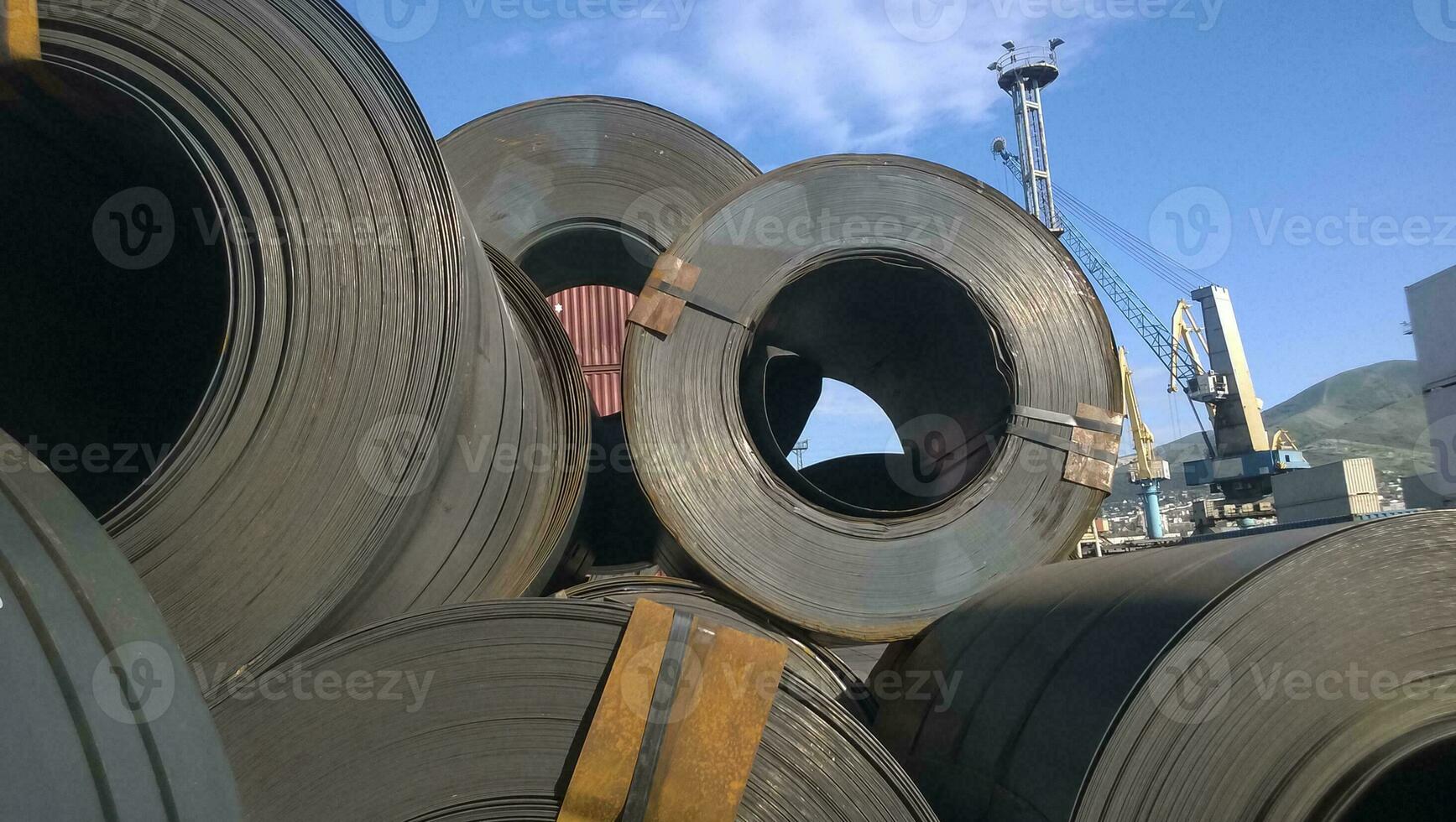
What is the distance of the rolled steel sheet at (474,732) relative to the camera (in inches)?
66.2

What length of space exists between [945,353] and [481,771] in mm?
2416

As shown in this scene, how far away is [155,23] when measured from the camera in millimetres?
1932

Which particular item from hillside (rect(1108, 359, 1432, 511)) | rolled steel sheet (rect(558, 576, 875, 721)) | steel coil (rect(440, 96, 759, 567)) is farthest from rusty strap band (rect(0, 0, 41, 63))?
hillside (rect(1108, 359, 1432, 511))

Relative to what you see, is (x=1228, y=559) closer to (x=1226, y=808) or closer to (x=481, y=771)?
(x=1226, y=808)

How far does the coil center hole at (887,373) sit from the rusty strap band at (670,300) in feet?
0.80

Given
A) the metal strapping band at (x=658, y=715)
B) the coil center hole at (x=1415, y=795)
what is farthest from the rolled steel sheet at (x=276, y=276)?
the coil center hole at (x=1415, y=795)

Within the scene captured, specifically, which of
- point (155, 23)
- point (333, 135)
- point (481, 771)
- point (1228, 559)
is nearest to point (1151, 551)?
point (1228, 559)

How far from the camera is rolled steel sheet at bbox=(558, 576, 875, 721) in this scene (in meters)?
2.68

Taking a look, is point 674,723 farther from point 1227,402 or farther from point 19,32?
point 1227,402

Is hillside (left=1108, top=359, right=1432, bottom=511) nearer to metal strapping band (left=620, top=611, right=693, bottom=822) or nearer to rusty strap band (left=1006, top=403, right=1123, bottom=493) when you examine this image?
rusty strap band (left=1006, top=403, right=1123, bottom=493)

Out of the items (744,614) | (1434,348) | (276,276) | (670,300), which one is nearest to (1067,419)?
(744,614)

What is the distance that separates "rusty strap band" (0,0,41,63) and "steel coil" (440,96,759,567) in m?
2.26

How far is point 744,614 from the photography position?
8.86 feet

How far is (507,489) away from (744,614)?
748 mm
